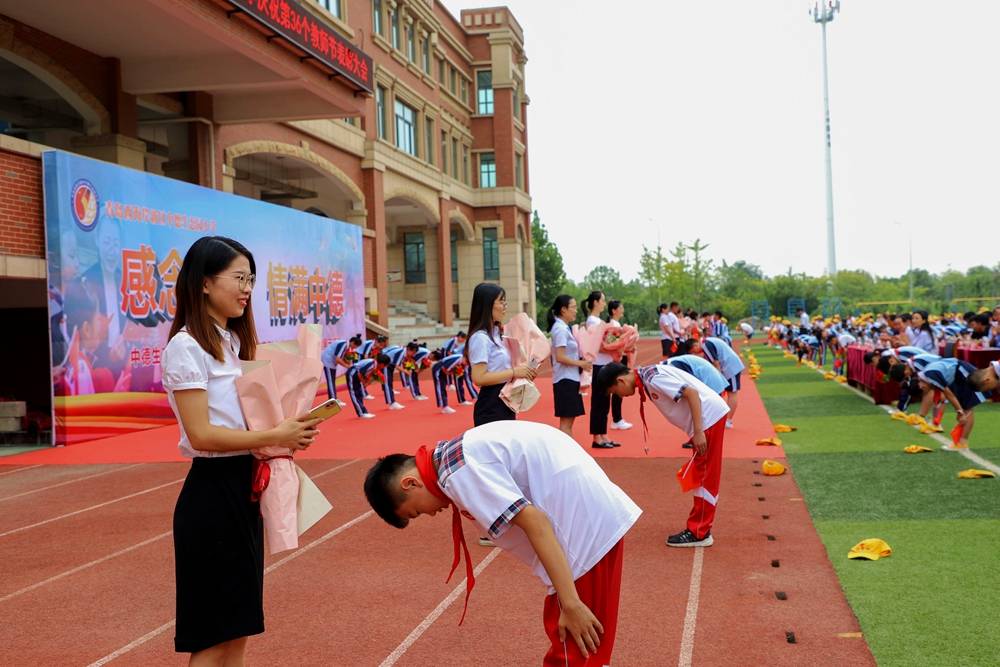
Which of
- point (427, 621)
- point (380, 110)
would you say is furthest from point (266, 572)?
point (380, 110)

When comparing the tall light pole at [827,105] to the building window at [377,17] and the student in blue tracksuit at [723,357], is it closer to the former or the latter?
the building window at [377,17]

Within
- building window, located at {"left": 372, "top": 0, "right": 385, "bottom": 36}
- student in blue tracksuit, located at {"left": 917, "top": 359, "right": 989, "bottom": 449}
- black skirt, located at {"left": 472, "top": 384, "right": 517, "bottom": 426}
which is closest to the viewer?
black skirt, located at {"left": 472, "top": 384, "right": 517, "bottom": 426}

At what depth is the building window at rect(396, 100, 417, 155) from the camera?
1239 inches

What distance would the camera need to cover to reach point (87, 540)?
716 centimetres

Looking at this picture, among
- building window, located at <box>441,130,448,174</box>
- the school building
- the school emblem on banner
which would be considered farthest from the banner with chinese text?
building window, located at <box>441,130,448,174</box>

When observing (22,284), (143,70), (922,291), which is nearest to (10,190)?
(22,284)

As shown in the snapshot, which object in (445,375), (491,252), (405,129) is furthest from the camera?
(491,252)

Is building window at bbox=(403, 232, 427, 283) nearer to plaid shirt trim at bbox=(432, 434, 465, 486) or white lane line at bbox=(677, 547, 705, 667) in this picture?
white lane line at bbox=(677, 547, 705, 667)

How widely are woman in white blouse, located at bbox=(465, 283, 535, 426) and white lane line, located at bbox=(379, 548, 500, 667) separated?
93 cm

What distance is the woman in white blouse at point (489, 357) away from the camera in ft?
20.1

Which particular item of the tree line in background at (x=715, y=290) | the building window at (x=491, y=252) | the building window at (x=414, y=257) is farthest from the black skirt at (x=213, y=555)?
the tree line in background at (x=715, y=290)

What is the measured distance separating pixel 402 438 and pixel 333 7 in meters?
17.1

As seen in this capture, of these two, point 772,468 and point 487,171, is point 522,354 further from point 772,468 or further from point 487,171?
point 487,171

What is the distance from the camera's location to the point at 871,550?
5.78m
